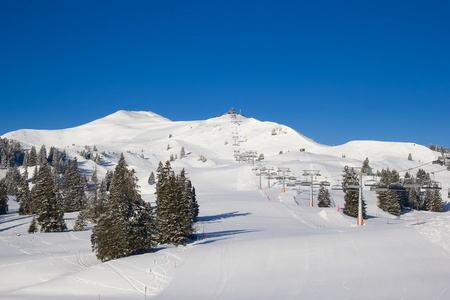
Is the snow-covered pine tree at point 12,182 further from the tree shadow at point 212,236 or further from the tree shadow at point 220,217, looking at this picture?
the tree shadow at point 212,236

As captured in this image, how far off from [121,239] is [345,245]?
17571mm

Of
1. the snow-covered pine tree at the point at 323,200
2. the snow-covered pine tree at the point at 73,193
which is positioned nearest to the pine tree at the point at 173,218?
the snow-covered pine tree at the point at 73,193

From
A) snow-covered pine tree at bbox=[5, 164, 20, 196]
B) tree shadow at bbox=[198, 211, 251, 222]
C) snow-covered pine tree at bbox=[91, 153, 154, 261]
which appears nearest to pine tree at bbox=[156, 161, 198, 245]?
snow-covered pine tree at bbox=[91, 153, 154, 261]

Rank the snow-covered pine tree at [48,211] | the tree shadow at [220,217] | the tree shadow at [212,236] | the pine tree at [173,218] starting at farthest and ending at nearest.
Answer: the tree shadow at [220,217]
the snow-covered pine tree at [48,211]
the tree shadow at [212,236]
the pine tree at [173,218]

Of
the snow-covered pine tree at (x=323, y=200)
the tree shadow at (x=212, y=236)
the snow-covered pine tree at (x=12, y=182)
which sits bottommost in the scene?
the tree shadow at (x=212, y=236)

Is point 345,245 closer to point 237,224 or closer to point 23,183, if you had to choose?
point 237,224

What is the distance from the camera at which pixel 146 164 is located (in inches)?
7367

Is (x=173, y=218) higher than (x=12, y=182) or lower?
lower

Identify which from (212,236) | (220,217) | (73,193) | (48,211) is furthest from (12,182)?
(212,236)

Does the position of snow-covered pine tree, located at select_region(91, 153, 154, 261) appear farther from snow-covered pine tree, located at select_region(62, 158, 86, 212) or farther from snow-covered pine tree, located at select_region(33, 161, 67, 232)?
snow-covered pine tree, located at select_region(62, 158, 86, 212)

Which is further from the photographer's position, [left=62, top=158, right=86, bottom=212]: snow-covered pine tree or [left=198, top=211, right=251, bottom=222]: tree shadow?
[left=62, top=158, right=86, bottom=212]: snow-covered pine tree

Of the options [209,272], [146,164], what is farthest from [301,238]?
[146,164]

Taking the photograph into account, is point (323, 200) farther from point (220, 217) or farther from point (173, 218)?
point (173, 218)

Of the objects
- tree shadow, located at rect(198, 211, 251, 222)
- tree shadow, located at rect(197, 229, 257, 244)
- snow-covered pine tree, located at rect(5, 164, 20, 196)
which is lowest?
tree shadow, located at rect(197, 229, 257, 244)
